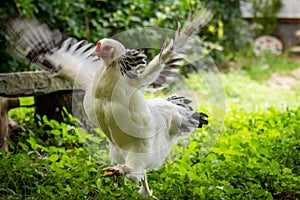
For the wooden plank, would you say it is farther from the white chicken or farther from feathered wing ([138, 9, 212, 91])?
feathered wing ([138, 9, 212, 91])

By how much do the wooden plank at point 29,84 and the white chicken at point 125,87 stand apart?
0.85 m

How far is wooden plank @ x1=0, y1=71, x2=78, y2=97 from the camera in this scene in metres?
4.05

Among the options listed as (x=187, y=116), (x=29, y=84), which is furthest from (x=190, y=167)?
(x=29, y=84)

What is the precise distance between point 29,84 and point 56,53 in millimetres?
1221

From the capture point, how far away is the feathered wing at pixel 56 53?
3.04 m

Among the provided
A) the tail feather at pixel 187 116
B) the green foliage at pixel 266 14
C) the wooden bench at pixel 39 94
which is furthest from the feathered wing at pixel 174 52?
the green foliage at pixel 266 14

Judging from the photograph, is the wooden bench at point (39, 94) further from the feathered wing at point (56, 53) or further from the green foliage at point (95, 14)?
Answer: the green foliage at point (95, 14)

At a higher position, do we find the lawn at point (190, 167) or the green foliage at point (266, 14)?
the green foliage at point (266, 14)

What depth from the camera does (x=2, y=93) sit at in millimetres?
4016

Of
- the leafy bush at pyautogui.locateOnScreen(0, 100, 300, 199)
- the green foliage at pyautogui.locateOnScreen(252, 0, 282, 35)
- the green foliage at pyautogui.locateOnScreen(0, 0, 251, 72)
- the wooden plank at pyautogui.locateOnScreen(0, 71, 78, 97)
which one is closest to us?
the leafy bush at pyautogui.locateOnScreen(0, 100, 300, 199)

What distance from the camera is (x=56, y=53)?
10.1 ft

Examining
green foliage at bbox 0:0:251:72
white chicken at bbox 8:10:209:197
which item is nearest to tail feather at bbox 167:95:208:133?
white chicken at bbox 8:10:209:197

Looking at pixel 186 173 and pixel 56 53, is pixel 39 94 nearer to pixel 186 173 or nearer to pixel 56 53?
pixel 56 53

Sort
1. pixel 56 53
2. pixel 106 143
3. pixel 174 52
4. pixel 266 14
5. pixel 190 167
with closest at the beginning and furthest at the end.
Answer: pixel 174 52 → pixel 56 53 → pixel 190 167 → pixel 106 143 → pixel 266 14
